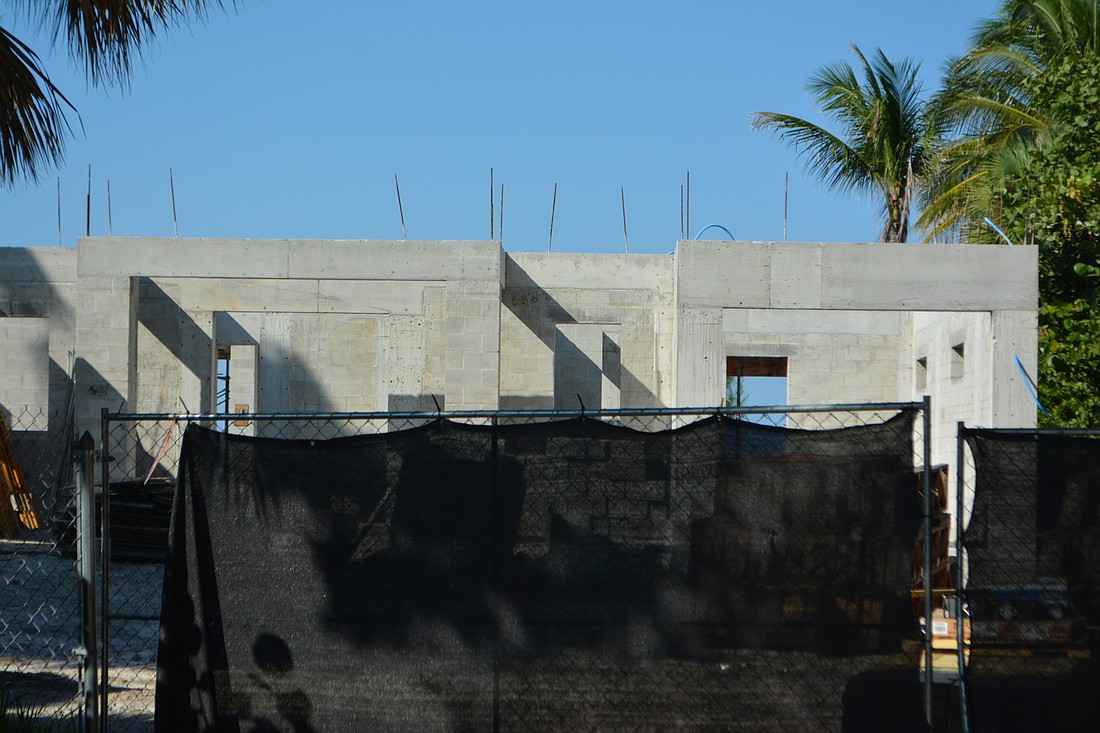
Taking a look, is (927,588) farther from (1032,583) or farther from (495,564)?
(495,564)

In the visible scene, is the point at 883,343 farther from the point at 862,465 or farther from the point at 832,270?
the point at 862,465

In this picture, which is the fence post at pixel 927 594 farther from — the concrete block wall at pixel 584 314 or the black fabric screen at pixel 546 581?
the concrete block wall at pixel 584 314

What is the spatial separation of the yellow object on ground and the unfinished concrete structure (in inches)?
91.3

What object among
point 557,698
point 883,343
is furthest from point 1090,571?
point 883,343

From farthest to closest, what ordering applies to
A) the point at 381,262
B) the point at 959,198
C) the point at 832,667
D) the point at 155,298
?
1. the point at 959,198
2. the point at 155,298
3. the point at 381,262
4. the point at 832,667

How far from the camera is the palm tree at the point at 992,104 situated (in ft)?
78.0

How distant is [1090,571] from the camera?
→ 5.04 meters

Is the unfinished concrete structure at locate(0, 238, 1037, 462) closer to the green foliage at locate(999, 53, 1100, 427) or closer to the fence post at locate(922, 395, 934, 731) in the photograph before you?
the green foliage at locate(999, 53, 1100, 427)

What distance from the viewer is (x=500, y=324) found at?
1873cm

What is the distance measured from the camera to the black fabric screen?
4.99 metres

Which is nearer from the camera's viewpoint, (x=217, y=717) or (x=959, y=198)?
(x=217, y=717)

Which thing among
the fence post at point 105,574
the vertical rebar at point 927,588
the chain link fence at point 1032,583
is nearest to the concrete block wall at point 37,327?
the fence post at point 105,574

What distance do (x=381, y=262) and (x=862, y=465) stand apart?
12996mm

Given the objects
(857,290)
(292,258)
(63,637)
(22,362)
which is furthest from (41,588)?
(857,290)
